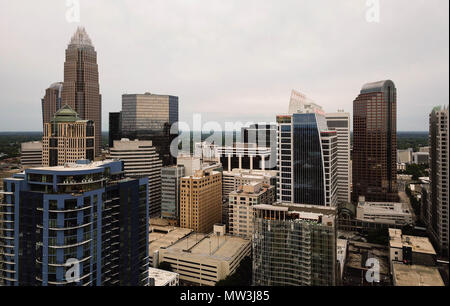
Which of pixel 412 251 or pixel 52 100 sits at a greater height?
pixel 52 100

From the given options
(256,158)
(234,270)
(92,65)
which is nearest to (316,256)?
(234,270)

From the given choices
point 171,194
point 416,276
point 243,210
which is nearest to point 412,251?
point 416,276

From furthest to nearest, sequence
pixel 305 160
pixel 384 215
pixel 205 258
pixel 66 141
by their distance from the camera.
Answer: pixel 66 141 < pixel 384 215 < pixel 305 160 < pixel 205 258

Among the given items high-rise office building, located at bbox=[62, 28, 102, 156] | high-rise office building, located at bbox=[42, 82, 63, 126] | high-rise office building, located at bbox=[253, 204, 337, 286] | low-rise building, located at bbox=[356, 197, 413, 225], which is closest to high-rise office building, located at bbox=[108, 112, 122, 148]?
high-rise office building, located at bbox=[62, 28, 102, 156]

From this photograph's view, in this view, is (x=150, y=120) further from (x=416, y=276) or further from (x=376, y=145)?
(x=416, y=276)

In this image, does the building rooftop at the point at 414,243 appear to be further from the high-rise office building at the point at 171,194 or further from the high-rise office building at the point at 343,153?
the high-rise office building at the point at 171,194
